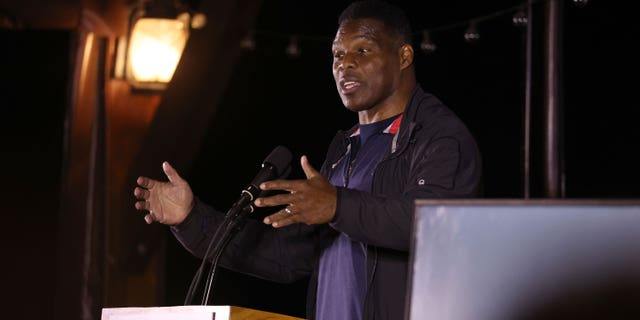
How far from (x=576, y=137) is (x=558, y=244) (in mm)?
3520

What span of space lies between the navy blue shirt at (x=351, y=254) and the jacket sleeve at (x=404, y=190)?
0.12 metres

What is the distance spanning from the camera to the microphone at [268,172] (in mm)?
1604

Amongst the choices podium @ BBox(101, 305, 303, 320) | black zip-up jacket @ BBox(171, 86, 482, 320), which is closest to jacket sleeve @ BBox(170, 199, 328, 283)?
black zip-up jacket @ BBox(171, 86, 482, 320)

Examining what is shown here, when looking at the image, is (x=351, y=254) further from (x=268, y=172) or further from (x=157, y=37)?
(x=157, y=37)

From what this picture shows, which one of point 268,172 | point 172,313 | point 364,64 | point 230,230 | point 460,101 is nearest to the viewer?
point 172,313

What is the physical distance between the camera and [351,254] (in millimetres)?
1967

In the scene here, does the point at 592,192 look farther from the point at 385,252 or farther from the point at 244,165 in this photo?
the point at 385,252

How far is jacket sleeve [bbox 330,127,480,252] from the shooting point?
1.58 metres

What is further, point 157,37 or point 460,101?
point 460,101

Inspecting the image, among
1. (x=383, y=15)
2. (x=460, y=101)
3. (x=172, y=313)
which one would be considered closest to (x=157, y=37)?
(x=460, y=101)

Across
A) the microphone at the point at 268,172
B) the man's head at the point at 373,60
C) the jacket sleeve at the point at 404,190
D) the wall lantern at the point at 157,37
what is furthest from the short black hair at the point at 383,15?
the wall lantern at the point at 157,37

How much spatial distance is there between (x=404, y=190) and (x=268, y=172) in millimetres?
304

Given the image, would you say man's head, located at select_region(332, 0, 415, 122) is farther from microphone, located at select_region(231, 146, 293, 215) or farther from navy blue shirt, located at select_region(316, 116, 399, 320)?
microphone, located at select_region(231, 146, 293, 215)

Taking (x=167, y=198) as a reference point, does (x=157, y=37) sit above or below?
above
